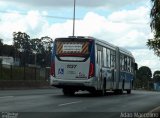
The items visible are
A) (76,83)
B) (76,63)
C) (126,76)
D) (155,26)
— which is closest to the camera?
(155,26)

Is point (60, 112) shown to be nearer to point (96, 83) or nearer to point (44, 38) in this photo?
point (96, 83)

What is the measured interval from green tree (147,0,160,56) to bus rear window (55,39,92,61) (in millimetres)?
11450

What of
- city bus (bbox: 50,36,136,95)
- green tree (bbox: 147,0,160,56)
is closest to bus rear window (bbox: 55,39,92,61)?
city bus (bbox: 50,36,136,95)

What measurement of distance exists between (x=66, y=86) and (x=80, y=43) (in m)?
2.57

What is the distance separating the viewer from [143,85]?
99.8 metres

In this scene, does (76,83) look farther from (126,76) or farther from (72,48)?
(126,76)

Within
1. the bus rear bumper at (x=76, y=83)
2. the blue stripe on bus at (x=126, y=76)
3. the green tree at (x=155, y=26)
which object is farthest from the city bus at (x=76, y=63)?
the green tree at (x=155, y=26)

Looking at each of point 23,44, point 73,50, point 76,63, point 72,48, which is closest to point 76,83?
point 76,63

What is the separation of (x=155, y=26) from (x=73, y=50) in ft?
42.9

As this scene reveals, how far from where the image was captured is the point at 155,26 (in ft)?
50.8

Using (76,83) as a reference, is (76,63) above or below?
above

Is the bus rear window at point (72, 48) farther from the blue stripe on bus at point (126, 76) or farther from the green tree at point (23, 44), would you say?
the green tree at point (23, 44)

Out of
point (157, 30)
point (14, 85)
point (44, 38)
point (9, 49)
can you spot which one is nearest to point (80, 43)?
point (157, 30)

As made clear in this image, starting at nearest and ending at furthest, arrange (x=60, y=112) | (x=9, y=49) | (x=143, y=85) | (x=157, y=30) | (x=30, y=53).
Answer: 1. (x=157, y=30)
2. (x=60, y=112)
3. (x=143, y=85)
4. (x=9, y=49)
5. (x=30, y=53)
